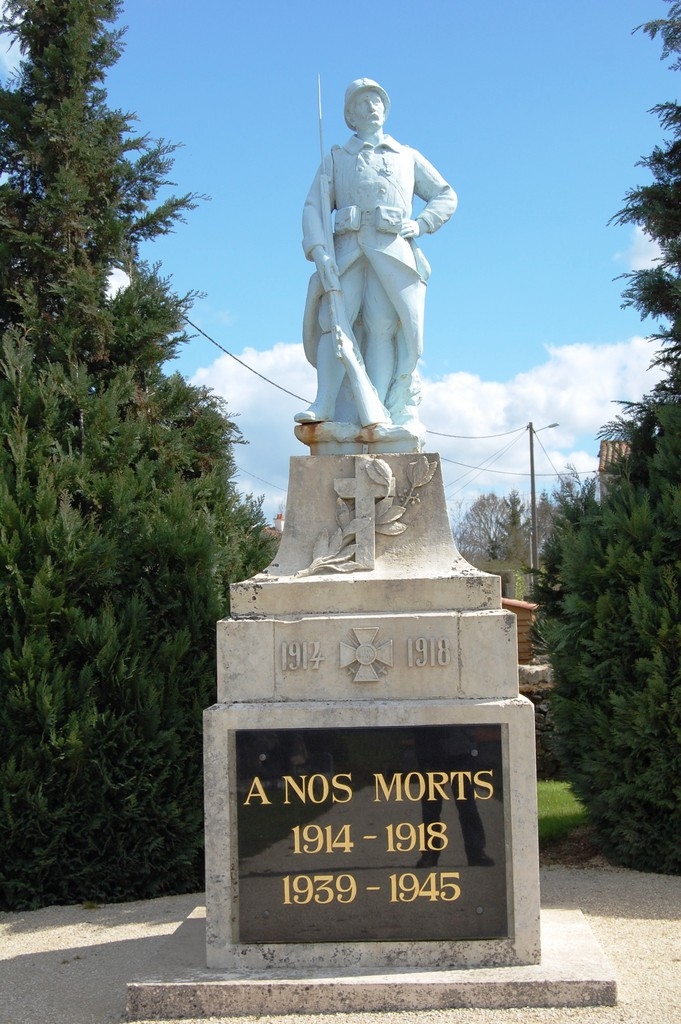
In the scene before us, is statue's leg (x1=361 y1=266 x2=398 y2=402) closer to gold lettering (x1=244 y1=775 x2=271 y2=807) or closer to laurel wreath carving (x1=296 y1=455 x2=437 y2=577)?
laurel wreath carving (x1=296 y1=455 x2=437 y2=577)

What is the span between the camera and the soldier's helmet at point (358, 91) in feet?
17.1

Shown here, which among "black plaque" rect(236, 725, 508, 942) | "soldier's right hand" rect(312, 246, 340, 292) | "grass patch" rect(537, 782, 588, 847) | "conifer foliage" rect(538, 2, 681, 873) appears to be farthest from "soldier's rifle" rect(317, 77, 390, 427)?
"grass patch" rect(537, 782, 588, 847)

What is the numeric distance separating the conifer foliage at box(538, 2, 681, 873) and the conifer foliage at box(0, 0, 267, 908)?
229cm

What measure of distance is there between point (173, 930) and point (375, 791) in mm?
1885

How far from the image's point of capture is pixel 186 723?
6367mm

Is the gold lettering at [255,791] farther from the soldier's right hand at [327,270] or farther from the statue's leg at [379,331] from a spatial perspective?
the soldier's right hand at [327,270]

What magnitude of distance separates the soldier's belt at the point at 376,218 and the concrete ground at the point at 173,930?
3499mm

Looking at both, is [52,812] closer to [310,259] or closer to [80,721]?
[80,721]

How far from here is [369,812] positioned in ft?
14.1

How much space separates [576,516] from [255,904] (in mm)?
4244

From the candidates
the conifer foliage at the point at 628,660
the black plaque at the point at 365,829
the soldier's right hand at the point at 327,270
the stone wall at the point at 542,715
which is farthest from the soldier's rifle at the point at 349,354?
the stone wall at the point at 542,715

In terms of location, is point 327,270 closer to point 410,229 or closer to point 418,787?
point 410,229

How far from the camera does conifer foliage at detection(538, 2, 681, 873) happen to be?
20.6 ft

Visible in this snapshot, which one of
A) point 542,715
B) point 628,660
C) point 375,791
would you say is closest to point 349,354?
point 375,791
